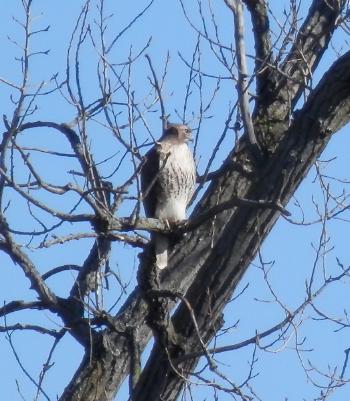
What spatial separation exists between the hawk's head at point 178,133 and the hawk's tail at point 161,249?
1.31 metres

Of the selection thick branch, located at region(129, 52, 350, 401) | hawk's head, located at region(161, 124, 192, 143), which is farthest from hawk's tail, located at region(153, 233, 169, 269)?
hawk's head, located at region(161, 124, 192, 143)

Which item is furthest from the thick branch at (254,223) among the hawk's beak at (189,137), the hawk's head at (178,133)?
the hawk's beak at (189,137)

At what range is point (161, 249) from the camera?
207 inches

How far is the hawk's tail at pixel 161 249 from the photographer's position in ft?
15.8

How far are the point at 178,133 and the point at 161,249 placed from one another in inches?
73.1

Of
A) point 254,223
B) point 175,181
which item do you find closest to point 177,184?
point 175,181

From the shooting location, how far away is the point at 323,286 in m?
4.95

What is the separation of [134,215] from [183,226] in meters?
0.95

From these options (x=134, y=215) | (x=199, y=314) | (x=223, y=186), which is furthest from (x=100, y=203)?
(x=223, y=186)

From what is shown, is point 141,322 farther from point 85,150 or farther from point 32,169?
point 32,169

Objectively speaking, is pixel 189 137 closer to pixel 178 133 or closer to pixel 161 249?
pixel 178 133

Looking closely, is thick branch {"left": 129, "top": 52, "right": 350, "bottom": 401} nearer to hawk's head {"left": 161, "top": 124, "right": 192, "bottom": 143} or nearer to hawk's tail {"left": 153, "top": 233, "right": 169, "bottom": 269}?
hawk's tail {"left": 153, "top": 233, "right": 169, "bottom": 269}

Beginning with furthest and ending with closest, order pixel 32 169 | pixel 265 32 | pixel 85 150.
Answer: pixel 265 32
pixel 85 150
pixel 32 169

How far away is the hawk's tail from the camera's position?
15.8 feet
